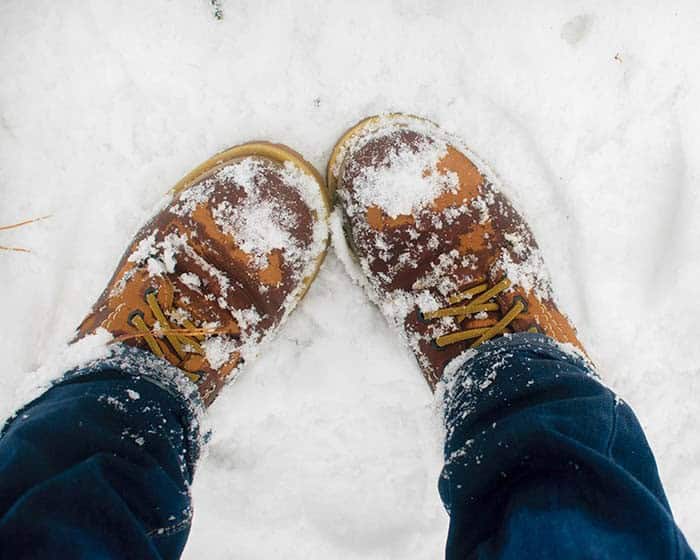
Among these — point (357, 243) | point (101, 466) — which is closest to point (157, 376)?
point (101, 466)

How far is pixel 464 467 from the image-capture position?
0.82 meters

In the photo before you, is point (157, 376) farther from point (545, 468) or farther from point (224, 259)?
point (545, 468)

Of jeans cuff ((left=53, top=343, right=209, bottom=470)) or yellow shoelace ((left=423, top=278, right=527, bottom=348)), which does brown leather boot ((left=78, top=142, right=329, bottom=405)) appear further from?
yellow shoelace ((left=423, top=278, right=527, bottom=348))

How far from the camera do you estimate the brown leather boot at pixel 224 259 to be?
1.10 m

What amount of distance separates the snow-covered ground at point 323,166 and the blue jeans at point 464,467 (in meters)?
0.30

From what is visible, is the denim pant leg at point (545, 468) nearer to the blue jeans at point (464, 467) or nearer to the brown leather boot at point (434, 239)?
the blue jeans at point (464, 467)

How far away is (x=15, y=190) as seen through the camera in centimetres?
120

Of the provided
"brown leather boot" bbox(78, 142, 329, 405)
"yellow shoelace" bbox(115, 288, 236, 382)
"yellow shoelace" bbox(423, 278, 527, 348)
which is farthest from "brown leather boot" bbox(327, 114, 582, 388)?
"yellow shoelace" bbox(115, 288, 236, 382)

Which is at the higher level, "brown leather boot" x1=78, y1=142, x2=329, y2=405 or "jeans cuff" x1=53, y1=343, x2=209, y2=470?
"brown leather boot" x1=78, y1=142, x2=329, y2=405

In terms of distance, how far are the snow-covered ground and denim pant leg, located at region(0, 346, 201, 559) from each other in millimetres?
299

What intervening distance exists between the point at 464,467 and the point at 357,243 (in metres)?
0.50

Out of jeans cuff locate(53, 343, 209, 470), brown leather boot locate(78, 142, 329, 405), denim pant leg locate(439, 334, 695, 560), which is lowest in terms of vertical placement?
denim pant leg locate(439, 334, 695, 560)

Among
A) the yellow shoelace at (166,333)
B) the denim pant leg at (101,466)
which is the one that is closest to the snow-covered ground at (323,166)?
the yellow shoelace at (166,333)

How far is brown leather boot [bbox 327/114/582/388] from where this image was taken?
1115 mm
